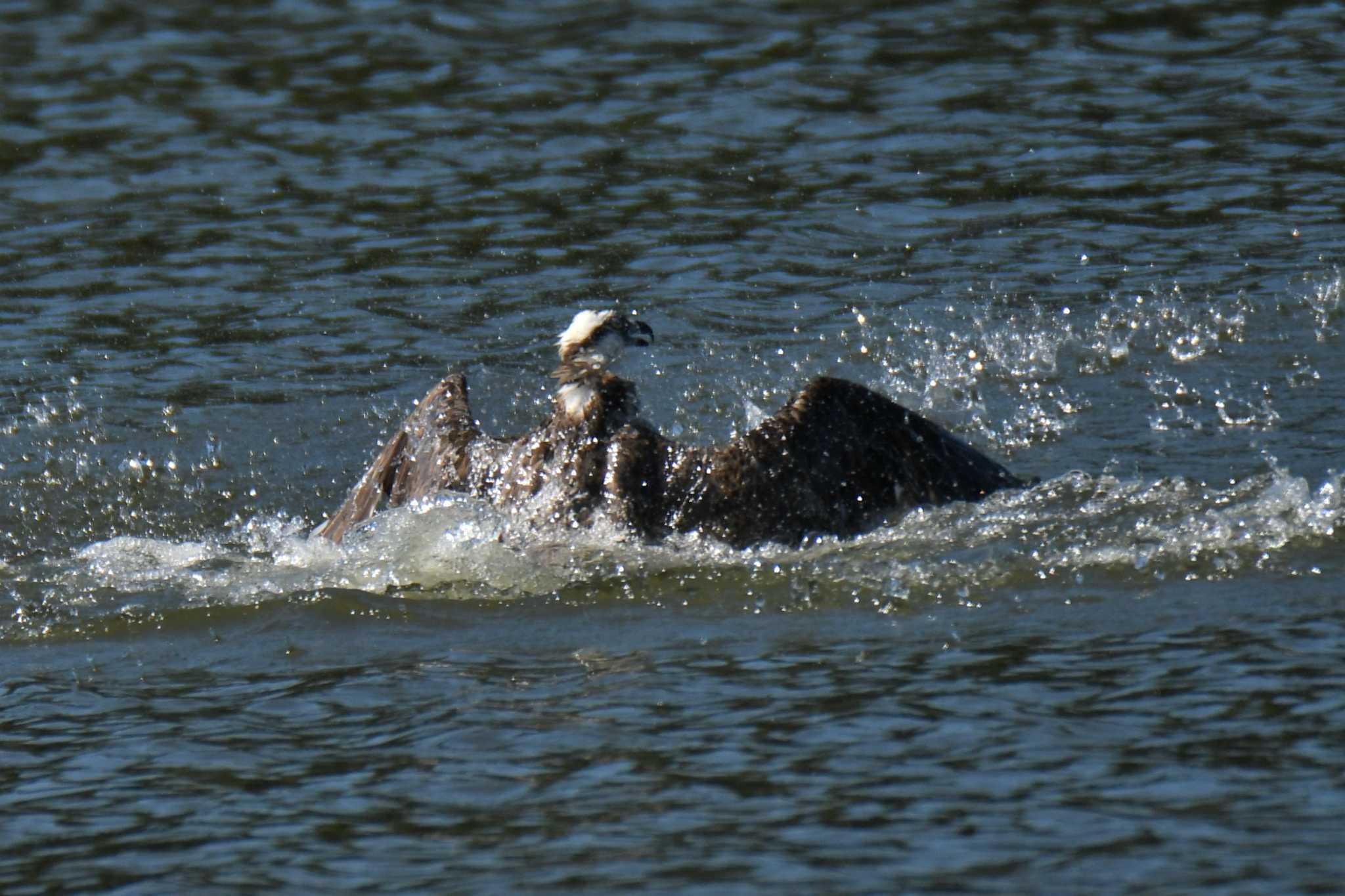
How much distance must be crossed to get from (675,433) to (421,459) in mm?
1969

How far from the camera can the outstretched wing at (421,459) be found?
8.02m

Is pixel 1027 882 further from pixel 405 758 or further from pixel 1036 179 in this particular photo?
pixel 1036 179

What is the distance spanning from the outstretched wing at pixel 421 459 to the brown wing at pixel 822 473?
2.89 feet

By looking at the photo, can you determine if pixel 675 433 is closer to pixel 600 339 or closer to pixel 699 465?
pixel 600 339

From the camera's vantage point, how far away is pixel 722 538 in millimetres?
7559

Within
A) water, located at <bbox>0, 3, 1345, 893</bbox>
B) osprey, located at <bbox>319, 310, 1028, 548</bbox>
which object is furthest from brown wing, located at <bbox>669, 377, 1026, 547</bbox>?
water, located at <bbox>0, 3, 1345, 893</bbox>

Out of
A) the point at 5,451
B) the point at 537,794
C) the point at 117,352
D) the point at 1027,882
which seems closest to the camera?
the point at 1027,882

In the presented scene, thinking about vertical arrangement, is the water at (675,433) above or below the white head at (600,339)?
below

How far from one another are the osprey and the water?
0.55ft

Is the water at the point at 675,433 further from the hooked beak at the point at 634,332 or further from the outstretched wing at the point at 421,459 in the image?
the hooked beak at the point at 634,332

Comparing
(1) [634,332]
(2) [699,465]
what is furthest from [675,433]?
(2) [699,465]

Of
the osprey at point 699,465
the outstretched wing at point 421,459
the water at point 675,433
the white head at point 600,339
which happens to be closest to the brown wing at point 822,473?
the osprey at point 699,465

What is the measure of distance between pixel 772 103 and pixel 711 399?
4.82 metres

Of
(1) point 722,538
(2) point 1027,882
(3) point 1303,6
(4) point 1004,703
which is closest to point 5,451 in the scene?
(1) point 722,538
